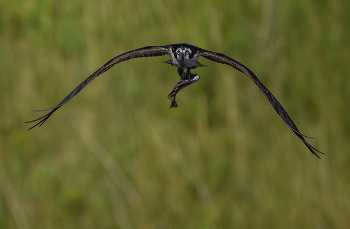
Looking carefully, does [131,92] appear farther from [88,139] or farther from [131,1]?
[131,1]

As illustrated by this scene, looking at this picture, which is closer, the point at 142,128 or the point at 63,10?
the point at 142,128

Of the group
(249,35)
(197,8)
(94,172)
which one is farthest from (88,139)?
(249,35)

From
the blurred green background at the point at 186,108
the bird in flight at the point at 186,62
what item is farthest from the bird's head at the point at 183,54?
the blurred green background at the point at 186,108

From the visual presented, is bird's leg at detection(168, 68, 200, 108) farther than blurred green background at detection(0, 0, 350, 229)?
No

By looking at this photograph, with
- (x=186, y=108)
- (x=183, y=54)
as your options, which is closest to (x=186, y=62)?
(x=183, y=54)

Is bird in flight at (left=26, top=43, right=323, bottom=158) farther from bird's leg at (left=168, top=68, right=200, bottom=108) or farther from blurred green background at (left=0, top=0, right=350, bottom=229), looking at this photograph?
blurred green background at (left=0, top=0, right=350, bottom=229)

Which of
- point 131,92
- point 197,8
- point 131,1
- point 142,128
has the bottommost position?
point 142,128

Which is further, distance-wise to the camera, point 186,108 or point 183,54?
point 186,108

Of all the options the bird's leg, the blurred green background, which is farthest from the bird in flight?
the blurred green background

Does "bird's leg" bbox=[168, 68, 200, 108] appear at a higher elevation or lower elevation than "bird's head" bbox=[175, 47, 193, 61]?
lower

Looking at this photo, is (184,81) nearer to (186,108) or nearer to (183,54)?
(183,54)

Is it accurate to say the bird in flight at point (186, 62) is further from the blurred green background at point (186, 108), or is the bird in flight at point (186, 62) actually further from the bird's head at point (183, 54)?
the blurred green background at point (186, 108)
